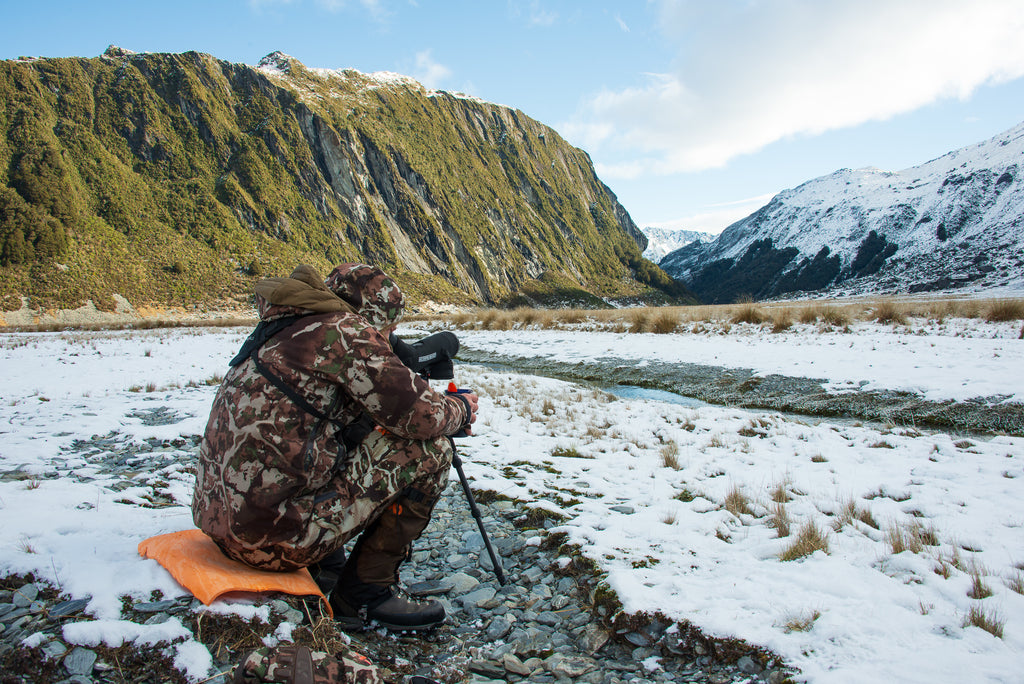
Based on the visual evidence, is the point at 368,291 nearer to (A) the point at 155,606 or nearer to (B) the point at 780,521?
(A) the point at 155,606

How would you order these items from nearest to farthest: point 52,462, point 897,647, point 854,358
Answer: point 897,647 → point 52,462 → point 854,358

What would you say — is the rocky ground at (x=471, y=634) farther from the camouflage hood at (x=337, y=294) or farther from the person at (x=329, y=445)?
the camouflage hood at (x=337, y=294)

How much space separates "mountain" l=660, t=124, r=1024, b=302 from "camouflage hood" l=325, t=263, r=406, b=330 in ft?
356

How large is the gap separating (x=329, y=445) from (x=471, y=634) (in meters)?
1.51

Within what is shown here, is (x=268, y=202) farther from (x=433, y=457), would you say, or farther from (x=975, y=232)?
(x=975, y=232)

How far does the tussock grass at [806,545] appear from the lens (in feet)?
11.7

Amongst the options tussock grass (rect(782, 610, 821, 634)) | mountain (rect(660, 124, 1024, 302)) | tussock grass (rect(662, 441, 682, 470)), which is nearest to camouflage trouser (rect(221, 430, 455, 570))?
tussock grass (rect(782, 610, 821, 634))

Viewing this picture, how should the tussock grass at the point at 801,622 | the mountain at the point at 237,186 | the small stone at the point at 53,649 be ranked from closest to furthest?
1. the small stone at the point at 53,649
2. the tussock grass at the point at 801,622
3. the mountain at the point at 237,186

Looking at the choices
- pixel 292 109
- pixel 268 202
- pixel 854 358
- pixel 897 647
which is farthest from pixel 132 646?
pixel 292 109

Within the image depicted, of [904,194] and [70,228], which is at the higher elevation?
[904,194]

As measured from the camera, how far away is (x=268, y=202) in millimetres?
72938

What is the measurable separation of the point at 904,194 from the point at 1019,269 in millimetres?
67889

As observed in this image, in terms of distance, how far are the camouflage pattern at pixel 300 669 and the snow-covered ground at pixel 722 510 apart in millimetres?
345

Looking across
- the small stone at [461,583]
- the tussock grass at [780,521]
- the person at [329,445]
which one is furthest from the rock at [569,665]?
the tussock grass at [780,521]
